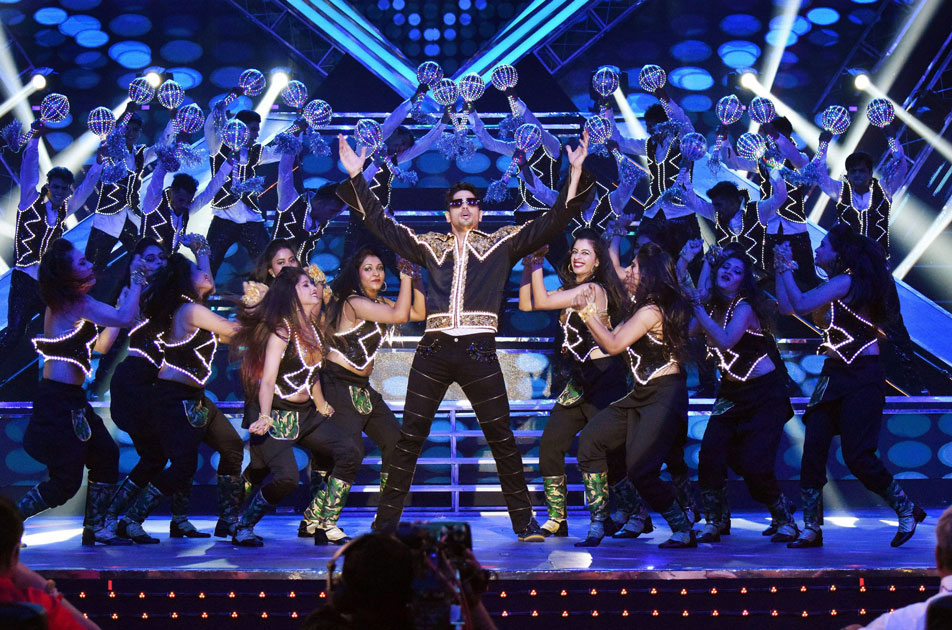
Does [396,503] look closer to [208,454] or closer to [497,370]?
[497,370]

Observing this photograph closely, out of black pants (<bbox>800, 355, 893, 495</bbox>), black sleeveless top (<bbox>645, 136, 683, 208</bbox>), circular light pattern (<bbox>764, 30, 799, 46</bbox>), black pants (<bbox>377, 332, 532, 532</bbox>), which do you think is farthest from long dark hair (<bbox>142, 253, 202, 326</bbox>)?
circular light pattern (<bbox>764, 30, 799, 46</bbox>)

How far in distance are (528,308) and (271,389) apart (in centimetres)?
128

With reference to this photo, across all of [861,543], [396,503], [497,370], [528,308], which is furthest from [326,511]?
[861,543]

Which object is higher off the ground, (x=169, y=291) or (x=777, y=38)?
(x=777, y=38)

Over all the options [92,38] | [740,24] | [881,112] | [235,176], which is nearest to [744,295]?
[881,112]

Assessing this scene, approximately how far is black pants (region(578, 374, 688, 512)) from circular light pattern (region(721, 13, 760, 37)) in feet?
12.7

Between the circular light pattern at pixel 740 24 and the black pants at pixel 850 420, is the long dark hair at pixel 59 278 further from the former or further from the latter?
the circular light pattern at pixel 740 24

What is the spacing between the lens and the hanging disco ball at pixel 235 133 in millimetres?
6340

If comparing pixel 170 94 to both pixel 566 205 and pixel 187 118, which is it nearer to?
pixel 187 118

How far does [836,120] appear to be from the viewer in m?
6.36

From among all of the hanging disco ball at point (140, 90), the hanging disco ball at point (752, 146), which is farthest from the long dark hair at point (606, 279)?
the hanging disco ball at point (140, 90)

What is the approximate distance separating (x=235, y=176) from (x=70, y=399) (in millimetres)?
2627

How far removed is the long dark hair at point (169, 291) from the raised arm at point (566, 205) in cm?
165

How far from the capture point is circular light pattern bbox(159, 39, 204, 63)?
7297 mm
